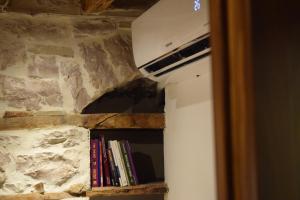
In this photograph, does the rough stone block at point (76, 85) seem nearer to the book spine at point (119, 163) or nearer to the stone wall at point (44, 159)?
the stone wall at point (44, 159)

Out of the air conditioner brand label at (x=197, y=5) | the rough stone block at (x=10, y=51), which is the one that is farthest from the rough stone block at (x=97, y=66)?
the air conditioner brand label at (x=197, y=5)

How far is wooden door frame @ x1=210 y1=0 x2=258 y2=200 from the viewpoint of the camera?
49cm

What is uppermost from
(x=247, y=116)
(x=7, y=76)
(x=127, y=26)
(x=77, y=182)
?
(x=127, y=26)

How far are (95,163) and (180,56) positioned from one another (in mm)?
899

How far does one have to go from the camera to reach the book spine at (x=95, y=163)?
2.44m

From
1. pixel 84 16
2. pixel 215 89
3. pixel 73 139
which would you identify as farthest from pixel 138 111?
pixel 215 89

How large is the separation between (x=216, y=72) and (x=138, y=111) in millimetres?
2132

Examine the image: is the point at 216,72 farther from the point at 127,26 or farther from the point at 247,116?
the point at 127,26

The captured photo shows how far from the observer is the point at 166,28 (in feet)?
6.47

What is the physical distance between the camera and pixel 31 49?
7.94ft

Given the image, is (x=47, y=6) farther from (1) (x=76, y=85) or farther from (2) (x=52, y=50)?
(1) (x=76, y=85)

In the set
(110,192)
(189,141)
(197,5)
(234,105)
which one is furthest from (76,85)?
(234,105)

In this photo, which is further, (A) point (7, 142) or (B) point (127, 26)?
(B) point (127, 26)

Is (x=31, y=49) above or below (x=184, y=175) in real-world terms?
above
